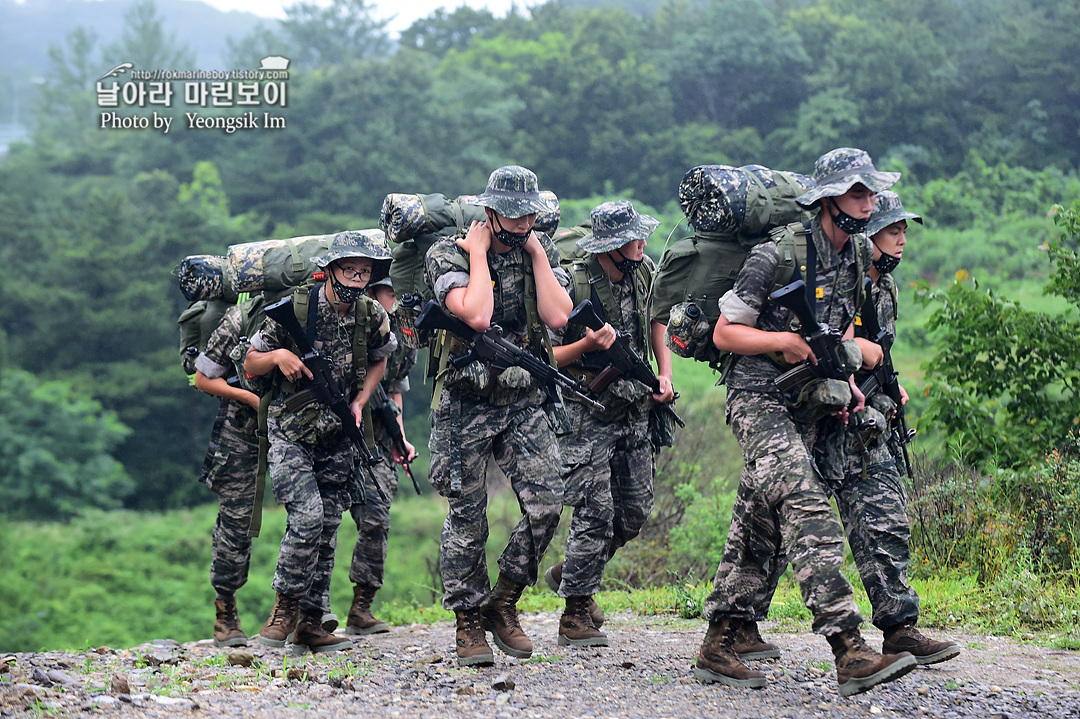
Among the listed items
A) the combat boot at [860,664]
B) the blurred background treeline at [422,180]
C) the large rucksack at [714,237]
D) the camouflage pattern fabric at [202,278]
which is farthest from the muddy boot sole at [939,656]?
the blurred background treeline at [422,180]

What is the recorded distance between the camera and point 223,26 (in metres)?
195

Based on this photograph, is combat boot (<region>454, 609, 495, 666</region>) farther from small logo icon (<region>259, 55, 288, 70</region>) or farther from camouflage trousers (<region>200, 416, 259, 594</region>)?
small logo icon (<region>259, 55, 288, 70</region>)

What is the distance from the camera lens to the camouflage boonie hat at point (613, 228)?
20.3 feet

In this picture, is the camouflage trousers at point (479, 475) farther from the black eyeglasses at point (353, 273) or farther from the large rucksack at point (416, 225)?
the black eyeglasses at point (353, 273)

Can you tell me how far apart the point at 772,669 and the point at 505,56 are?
172ft

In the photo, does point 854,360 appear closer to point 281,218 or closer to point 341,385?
point 341,385

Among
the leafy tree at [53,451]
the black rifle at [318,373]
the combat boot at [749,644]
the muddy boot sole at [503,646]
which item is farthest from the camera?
the leafy tree at [53,451]

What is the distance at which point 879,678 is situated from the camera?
4320 mm

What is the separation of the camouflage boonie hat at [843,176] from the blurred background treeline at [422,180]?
6425mm

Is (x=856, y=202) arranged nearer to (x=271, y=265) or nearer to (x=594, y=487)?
(x=594, y=487)

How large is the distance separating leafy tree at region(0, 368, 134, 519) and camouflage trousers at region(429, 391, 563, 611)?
98.8 ft

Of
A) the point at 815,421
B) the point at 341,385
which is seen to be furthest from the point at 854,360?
the point at 341,385

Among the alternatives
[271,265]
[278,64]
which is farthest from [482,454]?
[278,64]

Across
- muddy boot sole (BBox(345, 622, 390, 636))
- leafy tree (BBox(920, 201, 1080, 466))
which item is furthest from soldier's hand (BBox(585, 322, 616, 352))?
leafy tree (BBox(920, 201, 1080, 466))
